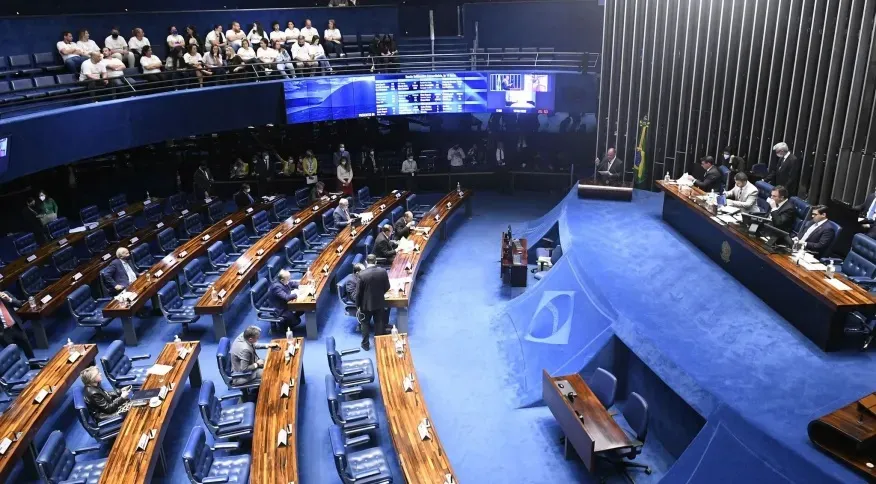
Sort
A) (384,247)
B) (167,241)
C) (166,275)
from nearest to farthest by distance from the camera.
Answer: (166,275) < (384,247) < (167,241)

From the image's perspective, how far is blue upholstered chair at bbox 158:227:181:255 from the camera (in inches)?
503

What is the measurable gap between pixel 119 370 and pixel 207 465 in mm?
2593

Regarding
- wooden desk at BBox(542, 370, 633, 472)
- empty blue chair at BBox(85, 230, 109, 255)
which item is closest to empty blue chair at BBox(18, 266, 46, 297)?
empty blue chair at BBox(85, 230, 109, 255)

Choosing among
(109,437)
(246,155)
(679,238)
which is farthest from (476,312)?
(246,155)

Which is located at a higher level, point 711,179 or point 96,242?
point 711,179

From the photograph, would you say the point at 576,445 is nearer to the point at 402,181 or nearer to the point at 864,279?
the point at 864,279

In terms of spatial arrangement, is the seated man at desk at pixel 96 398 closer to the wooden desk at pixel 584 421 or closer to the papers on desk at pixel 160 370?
the papers on desk at pixel 160 370

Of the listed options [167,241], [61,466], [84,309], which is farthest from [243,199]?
[61,466]

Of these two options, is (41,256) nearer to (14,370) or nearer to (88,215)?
(88,215)

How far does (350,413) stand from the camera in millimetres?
7723

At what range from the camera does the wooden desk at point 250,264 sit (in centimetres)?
1004

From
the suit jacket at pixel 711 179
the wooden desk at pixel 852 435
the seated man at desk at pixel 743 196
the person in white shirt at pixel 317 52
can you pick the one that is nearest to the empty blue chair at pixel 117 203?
the person in white shirt at pixel 317 52

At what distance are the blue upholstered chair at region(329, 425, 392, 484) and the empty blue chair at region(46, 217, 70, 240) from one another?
9176mm

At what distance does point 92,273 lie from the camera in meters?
11.2
